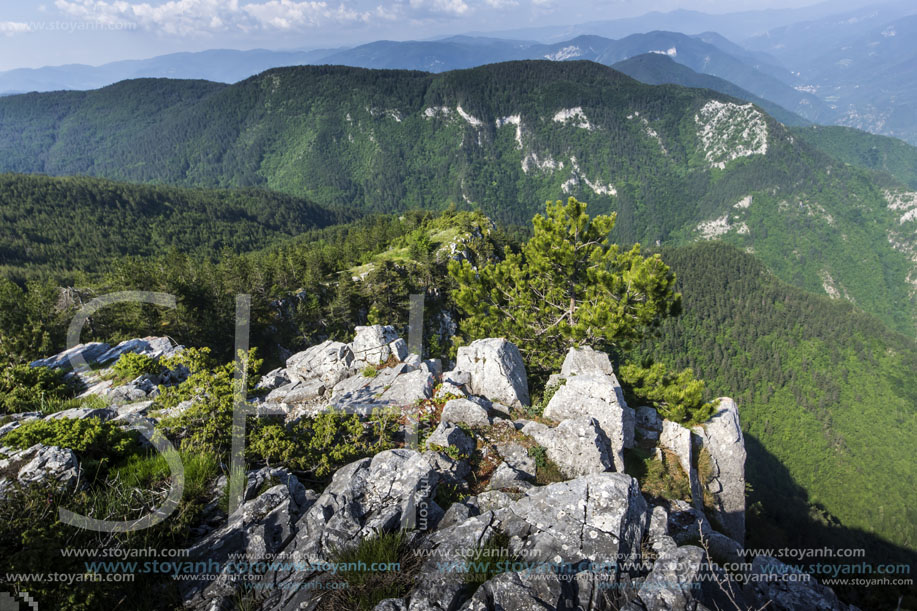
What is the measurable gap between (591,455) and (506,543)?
469 centimetres

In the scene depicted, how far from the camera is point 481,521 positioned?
8047mm

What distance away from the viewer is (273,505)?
840 centimetres

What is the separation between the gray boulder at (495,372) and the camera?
52.6 feet

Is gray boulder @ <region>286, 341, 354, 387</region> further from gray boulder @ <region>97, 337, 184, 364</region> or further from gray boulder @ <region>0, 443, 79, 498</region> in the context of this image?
gray boulder @ <region>0, 443, 79, 498</region>

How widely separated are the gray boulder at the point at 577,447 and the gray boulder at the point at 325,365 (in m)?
11.4

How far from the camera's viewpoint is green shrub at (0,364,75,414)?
43.1 ft

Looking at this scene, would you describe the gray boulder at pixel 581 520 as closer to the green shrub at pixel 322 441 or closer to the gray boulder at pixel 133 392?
the green shrub at pixel 322 441

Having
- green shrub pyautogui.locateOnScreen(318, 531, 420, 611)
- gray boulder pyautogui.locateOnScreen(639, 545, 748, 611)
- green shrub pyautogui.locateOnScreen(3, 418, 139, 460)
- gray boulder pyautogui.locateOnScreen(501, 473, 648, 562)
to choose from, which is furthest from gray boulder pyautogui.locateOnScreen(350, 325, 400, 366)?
gray boulder pyautogui.locateOnScreen(639, 545, 748, 611)

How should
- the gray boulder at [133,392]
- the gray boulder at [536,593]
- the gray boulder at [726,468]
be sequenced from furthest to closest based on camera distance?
1. the gray boulder at [726,468]
2. the gray boulder at [133,392]
3. the gray boulder at [536,593]

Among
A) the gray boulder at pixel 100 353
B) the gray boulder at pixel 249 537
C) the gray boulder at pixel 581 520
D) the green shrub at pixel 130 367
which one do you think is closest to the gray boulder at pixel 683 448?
the gray boulder at pixel 581 520

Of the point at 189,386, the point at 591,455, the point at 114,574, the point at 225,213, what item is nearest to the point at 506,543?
the point at 591,455

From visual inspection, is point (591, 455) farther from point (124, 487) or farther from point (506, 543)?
point (124, 487)

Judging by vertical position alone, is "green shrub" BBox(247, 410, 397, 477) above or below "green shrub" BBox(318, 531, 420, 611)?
below

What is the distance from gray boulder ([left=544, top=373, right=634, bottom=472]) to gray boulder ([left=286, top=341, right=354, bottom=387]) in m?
10.6
